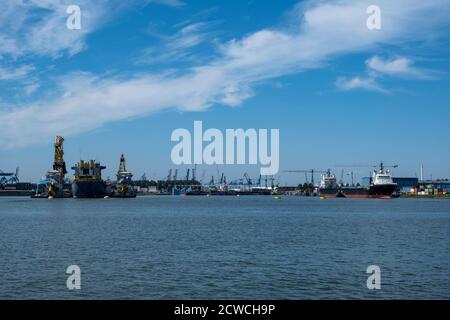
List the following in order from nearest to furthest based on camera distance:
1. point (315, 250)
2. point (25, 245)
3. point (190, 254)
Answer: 1. point (190, 254)
2. point (315, 250)
3. point (25, 245)

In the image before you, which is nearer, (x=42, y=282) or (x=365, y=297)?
(x=365, y=297)

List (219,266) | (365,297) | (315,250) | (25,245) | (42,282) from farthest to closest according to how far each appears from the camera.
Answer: (25,245) → (315,250) → (219,266) → (42,282) → (365,297)

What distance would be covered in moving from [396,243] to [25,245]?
36.2 m

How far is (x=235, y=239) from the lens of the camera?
57.8m
